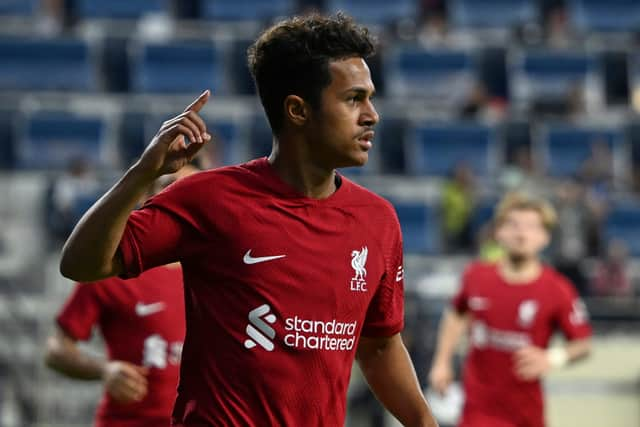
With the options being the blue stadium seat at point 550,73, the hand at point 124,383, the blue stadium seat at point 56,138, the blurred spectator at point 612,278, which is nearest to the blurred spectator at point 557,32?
the blue stadium seat at point 550,73

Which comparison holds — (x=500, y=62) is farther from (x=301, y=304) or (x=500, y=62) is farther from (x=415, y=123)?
(x=301, y=304)

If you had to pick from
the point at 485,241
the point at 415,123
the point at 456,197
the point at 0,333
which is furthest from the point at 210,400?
the point at 415,123

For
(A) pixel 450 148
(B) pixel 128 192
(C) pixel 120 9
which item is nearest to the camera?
(B) pixel 128 192

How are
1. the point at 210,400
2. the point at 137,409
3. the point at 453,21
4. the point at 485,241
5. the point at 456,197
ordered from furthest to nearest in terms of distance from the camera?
the point at 453,21
the point at 456,197
the point at 485,241
the point at 137,409
the point at 210,400

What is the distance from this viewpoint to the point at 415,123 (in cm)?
1600

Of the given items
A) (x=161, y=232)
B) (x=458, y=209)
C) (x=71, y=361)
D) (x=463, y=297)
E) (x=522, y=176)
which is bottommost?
(x=458, y=209)

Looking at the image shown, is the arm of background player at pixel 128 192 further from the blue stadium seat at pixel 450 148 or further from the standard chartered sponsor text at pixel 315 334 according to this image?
the blue stadium seat at pixel 450 148

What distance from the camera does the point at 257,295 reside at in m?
3.52

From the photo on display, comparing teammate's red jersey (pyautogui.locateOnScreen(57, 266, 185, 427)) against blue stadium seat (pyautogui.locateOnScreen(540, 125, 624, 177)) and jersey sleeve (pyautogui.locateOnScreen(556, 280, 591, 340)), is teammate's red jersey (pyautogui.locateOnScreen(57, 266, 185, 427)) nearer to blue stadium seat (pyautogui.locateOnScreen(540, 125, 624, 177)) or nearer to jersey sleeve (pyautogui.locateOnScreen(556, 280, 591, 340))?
jersey sleeve (pyautogui.locateOnScreen(556, 280, 591, 340))

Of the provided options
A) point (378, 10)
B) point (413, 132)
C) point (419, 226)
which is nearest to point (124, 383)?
point (419, 226)

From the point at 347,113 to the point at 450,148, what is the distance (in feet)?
42.0

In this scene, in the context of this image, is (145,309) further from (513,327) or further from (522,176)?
(522,176)

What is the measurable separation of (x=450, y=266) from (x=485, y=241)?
666 millimetres

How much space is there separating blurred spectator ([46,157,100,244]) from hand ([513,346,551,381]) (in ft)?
21.3
